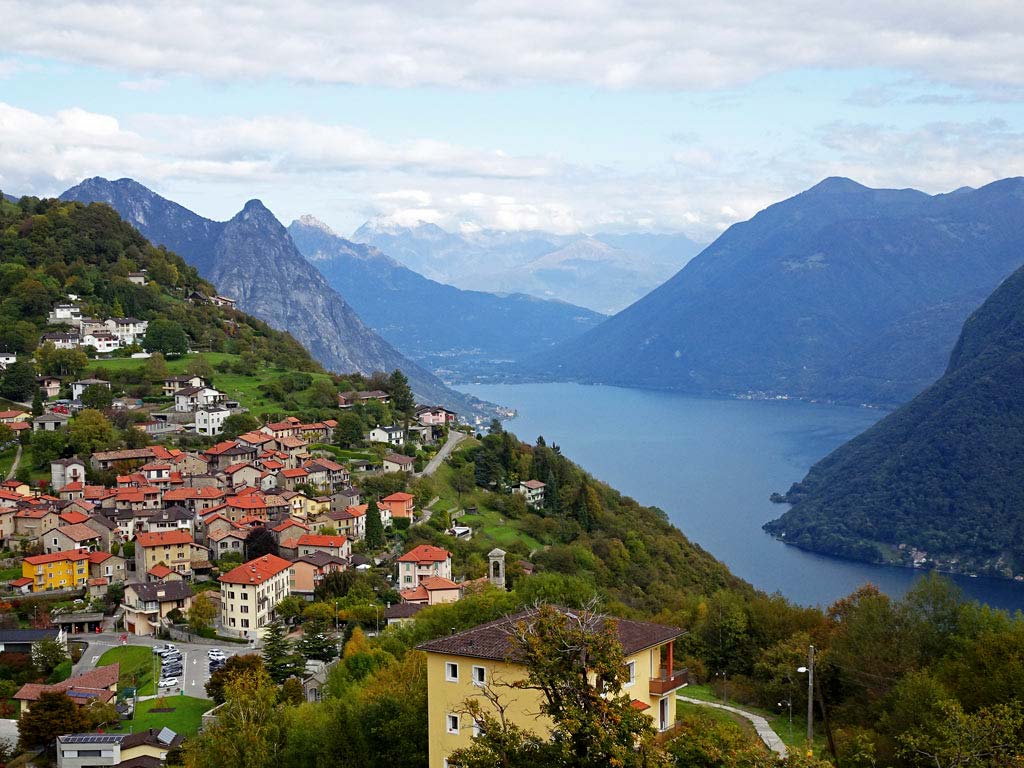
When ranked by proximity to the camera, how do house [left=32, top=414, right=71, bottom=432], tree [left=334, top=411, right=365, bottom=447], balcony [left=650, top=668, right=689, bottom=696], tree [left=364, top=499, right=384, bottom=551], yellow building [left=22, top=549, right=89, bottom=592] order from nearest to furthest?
1. balcony [left=650, top=668, right=689, bottom=696]
2. yellow building [left=22, top=549, right=89, bottom=592]
3. tree [left=364, top=499, right=384, bottom=551]
4. house [left=32, top=414, right=71, bottom=432]
5. tree [left=334, top=411, right=365, bottom=447]

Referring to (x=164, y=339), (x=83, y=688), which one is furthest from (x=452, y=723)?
(x=164, y=339)

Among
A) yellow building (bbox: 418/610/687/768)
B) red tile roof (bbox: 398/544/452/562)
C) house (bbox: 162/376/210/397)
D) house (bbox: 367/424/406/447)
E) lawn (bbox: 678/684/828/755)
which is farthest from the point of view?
house (bbox: 162/376/210/397)

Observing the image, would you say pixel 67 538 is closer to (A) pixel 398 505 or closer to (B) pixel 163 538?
(B) pixel 163 538

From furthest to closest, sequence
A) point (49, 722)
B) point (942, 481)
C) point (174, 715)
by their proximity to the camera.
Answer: point (942, 481)
point (174, 715)
point (49, 722)

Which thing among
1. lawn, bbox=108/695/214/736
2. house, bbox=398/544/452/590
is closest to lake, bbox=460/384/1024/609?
house, bbox=398/544/452/590

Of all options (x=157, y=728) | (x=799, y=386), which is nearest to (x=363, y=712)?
(x=157, y=728)

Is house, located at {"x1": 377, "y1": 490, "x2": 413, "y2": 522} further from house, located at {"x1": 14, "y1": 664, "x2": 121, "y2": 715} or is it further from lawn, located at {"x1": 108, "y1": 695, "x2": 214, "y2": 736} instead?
lawn, located at {"x1": 108, "y1": 695, "x2": 214, "y2": 736}

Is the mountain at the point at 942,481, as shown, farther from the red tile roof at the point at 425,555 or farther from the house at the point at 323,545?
the house at the point at 323,545
